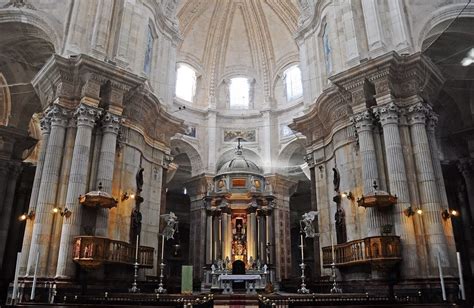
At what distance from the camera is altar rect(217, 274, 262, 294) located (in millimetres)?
19797

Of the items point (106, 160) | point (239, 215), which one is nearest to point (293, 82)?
point (239, 215)

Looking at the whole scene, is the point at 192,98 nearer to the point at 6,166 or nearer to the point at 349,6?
the point at 6,166

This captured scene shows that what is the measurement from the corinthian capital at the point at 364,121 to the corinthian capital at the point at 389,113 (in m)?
0.45

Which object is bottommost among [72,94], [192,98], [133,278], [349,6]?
[133,278]

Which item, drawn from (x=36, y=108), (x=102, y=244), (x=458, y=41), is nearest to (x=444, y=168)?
(x=458, y=41)

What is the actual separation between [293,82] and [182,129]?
42.6 feet

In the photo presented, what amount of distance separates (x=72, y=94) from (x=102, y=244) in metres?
5.89

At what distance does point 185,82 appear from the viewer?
30.3 m

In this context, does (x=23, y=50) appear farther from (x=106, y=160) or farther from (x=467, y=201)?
(x=467, y=201)

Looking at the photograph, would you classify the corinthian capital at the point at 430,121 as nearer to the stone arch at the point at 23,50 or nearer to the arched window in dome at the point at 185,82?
the stone arch at the point at 23,50

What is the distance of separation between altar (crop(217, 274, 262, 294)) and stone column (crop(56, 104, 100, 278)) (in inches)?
355

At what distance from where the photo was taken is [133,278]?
14922 millimetres

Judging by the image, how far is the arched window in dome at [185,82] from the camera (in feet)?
98.1

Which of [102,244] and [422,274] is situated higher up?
[102,244]
